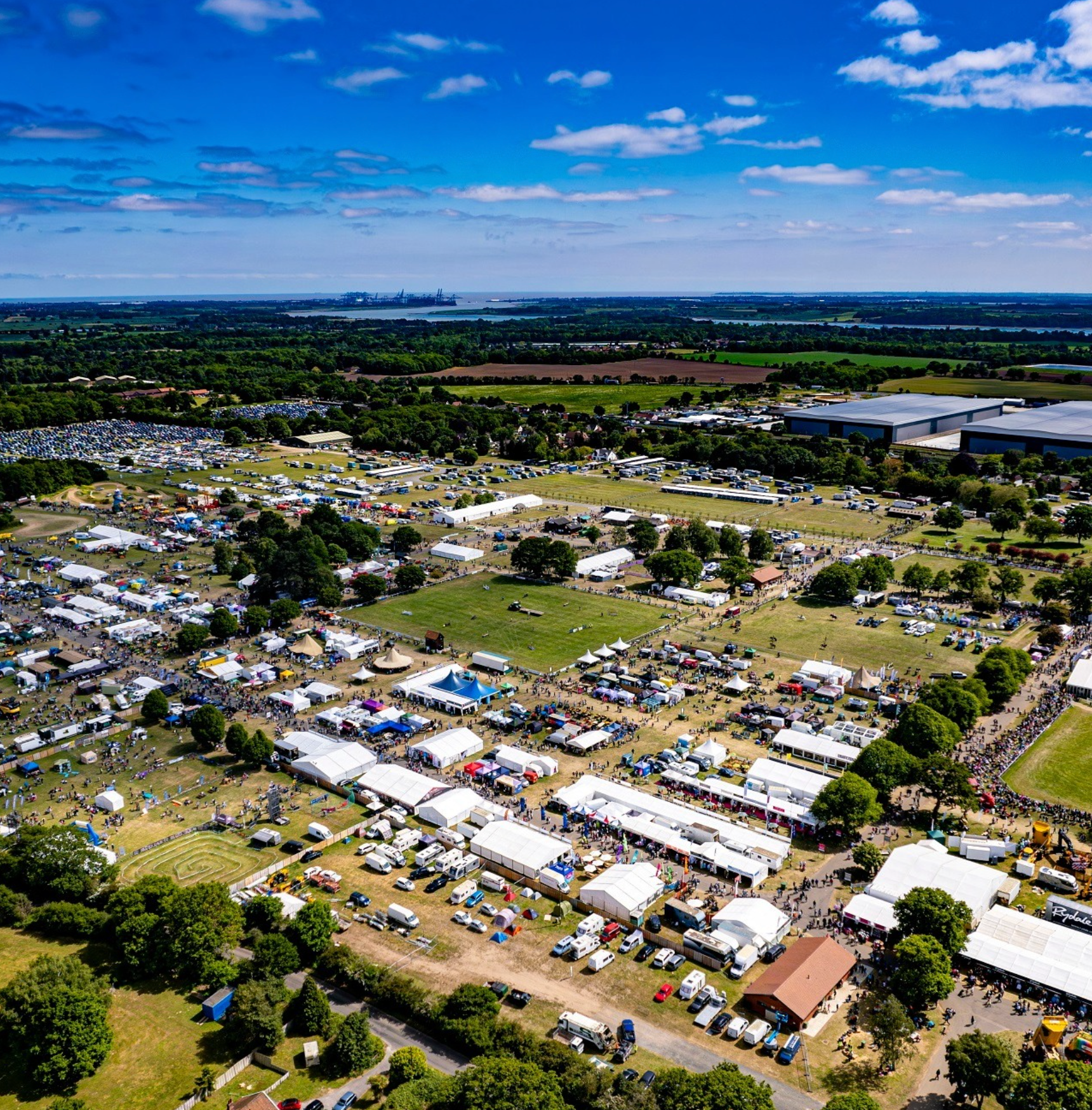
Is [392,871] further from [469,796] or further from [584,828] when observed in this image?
[584,828]

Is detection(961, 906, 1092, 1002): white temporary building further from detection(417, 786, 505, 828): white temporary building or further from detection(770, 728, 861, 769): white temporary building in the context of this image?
detection(417, 786, 505, 828): white temporary building

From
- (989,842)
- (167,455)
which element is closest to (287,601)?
(989,842)

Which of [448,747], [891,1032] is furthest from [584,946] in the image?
[448,747]

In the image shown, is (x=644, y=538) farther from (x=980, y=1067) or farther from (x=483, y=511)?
(x=980, y=1067)

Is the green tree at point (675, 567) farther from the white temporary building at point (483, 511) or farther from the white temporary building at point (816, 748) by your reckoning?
the white temporary building at point (483, 511)

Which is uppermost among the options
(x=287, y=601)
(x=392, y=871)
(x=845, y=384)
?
(x=845, y=384)

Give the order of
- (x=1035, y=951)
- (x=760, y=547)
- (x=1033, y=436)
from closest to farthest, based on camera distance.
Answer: (x=1035, y=951)
(x=760, y=547)
(x=1033, y=436)
